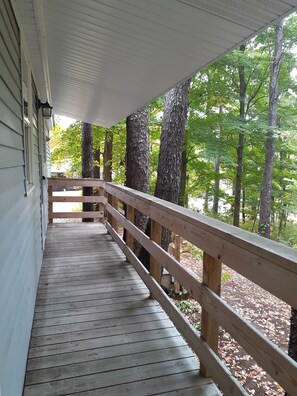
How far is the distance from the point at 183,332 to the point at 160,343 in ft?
0.91

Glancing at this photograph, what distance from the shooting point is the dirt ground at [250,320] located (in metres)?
3.80

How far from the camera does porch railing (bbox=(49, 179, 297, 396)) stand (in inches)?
45.7

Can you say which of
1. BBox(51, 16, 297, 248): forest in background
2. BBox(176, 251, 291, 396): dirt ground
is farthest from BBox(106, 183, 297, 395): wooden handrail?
BBox(51, 16, 297, 248): forest in background

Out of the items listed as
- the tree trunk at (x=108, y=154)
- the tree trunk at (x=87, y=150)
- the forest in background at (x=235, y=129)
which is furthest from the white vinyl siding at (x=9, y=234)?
the tree trunk at (x=108, y=154)

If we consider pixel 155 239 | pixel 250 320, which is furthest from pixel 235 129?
pixel 155 239

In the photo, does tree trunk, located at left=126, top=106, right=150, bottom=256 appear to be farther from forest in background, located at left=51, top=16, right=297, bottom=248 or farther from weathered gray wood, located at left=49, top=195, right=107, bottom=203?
forest in background, located at left=51, top=16, right=297, bottom=248

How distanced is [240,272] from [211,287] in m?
0.40

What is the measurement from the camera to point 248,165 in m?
12.4

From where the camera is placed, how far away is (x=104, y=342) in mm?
2326

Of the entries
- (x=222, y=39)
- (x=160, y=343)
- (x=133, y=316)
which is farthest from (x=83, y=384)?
(x=222, y=39)

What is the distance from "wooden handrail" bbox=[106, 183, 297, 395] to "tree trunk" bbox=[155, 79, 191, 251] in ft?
7.53

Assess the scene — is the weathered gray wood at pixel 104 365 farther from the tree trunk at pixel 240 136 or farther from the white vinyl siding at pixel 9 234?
the tree trunk at pixel 240 136

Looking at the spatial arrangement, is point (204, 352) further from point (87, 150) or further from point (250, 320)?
point (87, 150)

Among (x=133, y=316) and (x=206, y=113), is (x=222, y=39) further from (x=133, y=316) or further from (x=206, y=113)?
(x=206, y=113)
